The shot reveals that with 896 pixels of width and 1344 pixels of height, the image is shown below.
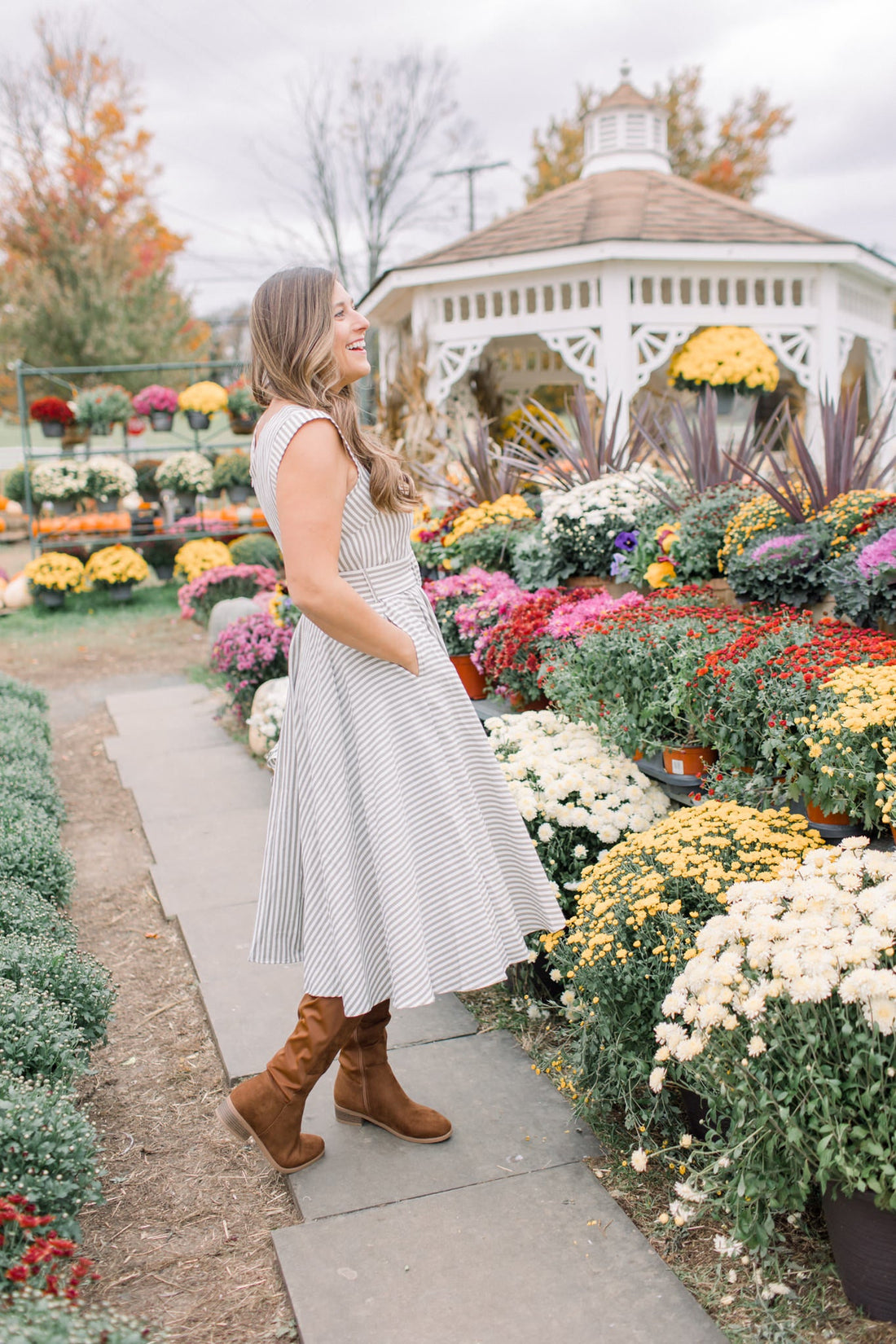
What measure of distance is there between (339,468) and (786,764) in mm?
1448

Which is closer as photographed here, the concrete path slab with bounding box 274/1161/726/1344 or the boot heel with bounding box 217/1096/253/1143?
the concrete path slab with bounding box 274/1161/726/1344

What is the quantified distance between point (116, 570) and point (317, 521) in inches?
400

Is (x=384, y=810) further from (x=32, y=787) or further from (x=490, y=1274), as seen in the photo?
(x=32, y=787)

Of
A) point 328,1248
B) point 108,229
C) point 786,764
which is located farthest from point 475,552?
point 108,229

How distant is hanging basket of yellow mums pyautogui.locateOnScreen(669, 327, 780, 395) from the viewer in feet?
30.6

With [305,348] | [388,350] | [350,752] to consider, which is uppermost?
[388,350]

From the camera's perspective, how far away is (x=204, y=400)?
472 inches

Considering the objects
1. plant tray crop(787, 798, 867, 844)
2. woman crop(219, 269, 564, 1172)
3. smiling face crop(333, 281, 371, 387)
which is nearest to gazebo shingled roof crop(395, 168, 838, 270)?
plant tray crop(787, 798, 867, 844)

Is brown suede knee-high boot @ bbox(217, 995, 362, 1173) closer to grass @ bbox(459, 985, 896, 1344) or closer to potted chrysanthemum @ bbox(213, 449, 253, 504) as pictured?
grass @ bbox(459, 985, 896, 1344)

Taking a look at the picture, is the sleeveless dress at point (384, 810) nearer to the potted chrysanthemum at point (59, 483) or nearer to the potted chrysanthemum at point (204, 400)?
the potted chrysanthemum at point (204, 400)

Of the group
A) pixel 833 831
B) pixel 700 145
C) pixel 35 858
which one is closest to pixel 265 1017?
pixel 35 858

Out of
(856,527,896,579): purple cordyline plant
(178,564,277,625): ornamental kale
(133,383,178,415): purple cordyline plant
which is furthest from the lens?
(133,383,178,415): purple cordyline plant

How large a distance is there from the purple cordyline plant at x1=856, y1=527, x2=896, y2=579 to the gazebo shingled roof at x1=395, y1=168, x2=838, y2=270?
6.57m

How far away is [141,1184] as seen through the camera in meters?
2.42
